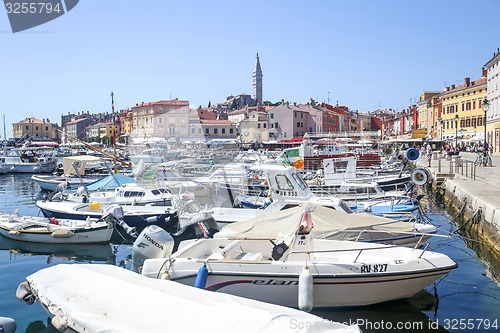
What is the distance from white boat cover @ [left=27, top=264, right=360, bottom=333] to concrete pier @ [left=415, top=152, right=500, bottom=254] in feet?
35.2

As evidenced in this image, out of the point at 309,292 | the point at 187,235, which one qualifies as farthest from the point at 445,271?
the point at 187,235

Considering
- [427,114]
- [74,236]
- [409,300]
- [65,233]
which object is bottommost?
[409,300]

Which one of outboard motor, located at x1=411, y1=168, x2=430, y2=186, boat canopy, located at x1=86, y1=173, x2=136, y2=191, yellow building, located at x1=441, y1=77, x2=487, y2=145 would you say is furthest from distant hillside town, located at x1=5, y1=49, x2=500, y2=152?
outboard motor, located at x1=411, y1=168, x2=430, y2=186

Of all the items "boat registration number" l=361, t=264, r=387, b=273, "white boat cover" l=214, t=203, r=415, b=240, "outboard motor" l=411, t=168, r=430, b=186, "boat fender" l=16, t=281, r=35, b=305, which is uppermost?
"outboard motor" l=411, t=168, r=430, b=186

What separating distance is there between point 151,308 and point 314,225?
606 centimetres

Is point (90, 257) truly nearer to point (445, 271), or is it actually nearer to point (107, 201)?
point (107, 201)

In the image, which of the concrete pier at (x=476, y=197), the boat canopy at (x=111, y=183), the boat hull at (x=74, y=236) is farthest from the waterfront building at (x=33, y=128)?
the boat hull at (x=74, y=236)

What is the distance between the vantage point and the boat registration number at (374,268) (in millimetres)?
9773

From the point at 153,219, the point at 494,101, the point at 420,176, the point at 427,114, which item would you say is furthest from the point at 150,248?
the point at 427,114

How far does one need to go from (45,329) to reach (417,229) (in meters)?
9.36

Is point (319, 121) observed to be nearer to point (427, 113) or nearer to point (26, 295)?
point (427, 113)

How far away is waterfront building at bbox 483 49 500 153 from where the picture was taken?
2112 inches

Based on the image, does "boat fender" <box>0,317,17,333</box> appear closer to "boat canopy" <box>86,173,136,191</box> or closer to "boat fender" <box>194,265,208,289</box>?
"boat fender" <box>194,265,208,289</box>

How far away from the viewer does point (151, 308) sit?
6.72 metres
